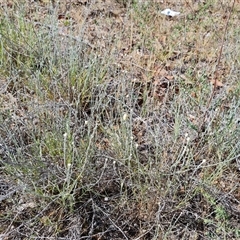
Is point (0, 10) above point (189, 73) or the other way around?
above

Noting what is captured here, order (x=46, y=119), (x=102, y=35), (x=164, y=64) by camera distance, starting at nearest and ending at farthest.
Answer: (x=46, y=119) < (x=164, y=64) < (x=102, y=35)

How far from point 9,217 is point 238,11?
2430 mm

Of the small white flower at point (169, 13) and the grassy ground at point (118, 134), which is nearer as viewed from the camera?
the grassy ground at point (118, 134)

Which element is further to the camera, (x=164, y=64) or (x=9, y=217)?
(x=164, y=64)

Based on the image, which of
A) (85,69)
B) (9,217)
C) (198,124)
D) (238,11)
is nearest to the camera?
(9,217)

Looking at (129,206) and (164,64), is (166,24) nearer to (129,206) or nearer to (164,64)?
(164,64)

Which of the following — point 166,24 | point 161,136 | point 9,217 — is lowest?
point 9,217

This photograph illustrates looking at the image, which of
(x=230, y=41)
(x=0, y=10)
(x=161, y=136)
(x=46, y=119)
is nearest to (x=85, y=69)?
(x=46, y=119)

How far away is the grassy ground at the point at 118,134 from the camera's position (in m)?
1.74

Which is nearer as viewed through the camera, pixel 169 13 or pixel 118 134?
pixel 118 134

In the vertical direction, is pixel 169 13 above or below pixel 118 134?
above

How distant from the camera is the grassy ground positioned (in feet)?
5.72

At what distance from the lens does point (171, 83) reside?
2490mm

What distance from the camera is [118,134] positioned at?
2004 millimetres
